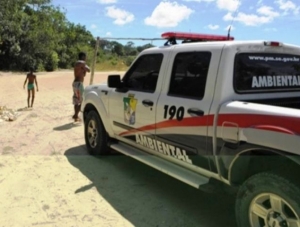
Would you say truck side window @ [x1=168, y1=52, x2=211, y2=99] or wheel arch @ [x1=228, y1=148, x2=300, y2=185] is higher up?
truck side window @ [x1=168, y1=52, x2=211, y2=99]

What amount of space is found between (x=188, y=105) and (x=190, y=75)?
390mm

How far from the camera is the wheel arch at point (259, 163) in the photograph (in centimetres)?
273

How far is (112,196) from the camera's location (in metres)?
4.24

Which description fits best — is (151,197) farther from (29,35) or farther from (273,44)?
(29,35)

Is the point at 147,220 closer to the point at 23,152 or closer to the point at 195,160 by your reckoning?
the point at 195,160

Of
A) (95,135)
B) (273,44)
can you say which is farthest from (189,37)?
(95,135)

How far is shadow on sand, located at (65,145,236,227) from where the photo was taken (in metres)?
3.69

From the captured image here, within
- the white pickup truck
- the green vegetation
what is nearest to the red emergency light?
the white pickup truck

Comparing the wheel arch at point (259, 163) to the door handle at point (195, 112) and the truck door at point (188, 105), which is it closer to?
the truck door at point (188, 105)

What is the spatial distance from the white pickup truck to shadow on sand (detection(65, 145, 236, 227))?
416 mm

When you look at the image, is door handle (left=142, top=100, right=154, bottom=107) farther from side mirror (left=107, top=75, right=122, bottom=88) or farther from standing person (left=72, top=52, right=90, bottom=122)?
standing person (left=72, top=52, right=90, bottom=122)

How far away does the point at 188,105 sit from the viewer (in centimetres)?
361

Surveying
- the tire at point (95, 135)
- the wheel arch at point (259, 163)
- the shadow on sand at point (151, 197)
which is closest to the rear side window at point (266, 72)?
the wheel arch at point (259, 163)

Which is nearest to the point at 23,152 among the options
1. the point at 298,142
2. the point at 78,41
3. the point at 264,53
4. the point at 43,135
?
the point at 43,135
